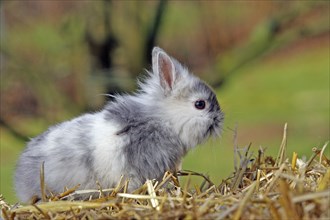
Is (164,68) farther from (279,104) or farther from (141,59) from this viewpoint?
(279,104)

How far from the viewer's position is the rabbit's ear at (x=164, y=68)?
492cm

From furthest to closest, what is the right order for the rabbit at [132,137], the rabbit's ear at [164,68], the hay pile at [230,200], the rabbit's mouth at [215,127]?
the rabbit's mouth at [215,127] < the rabbit's ear at [164,68] < the rabbit at [132,137] < the hay pile at [230,200]

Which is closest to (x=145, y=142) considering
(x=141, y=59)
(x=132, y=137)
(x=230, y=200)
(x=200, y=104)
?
(x=132, y=137)

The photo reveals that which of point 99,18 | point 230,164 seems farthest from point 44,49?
point 230,164

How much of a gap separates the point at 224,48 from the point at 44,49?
12.4 feet

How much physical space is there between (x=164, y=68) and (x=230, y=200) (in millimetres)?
1618

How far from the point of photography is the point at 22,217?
378 centimetres

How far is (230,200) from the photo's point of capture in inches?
139

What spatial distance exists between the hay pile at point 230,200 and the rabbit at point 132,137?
15 cm

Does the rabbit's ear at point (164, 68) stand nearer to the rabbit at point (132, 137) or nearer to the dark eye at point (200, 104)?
the rabbit at point (132, 137)

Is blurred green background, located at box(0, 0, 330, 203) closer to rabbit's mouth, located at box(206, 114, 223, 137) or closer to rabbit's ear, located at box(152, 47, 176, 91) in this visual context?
rabbit's mouth, located at box(206, 114, 223, 137)

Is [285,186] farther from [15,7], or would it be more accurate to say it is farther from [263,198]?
[15,7]

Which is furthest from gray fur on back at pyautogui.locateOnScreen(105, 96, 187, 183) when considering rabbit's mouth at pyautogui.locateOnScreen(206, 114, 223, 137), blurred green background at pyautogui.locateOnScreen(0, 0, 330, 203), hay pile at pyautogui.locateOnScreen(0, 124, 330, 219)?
blurred green background at pyautogui.locateOnScreen(0, 0, 330, 203)

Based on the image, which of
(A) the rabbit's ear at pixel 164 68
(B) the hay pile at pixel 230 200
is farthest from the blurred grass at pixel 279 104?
(B) the hay pile at pixel 230 200
